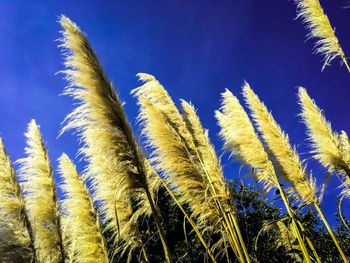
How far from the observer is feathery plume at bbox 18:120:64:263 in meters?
5.25

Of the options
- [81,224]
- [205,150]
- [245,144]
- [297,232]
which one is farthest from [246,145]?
[81,224]

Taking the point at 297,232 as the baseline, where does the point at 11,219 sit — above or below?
above

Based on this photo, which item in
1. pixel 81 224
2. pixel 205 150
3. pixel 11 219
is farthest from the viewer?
pixel 81 224

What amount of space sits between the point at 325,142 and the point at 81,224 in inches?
140

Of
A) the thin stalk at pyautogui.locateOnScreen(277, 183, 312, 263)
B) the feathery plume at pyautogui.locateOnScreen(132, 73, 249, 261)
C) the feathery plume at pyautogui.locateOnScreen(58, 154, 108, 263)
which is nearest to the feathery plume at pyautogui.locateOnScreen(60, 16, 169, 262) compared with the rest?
the feathery plume at pyautogui.locateOnScreen(132, 73, 249, 261)

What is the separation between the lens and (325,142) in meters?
4.98

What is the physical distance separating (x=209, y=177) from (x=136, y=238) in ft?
6.56

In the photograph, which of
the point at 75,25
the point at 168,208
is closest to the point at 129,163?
the point at 75,25

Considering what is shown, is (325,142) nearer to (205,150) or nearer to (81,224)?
(205,150)

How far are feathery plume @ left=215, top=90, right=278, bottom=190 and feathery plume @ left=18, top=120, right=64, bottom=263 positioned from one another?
98.8 inches

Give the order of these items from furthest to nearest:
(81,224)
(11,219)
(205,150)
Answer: (81,224) → (11,219) → (205,150)

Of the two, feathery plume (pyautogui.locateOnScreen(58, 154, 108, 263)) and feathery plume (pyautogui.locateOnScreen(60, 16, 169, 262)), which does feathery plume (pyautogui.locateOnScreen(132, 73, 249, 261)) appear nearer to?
feathery plume (pyautogui.locateOnScreen(60, 16, 169, 262))

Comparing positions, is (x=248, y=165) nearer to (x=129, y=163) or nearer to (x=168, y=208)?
(x=129, y=163)

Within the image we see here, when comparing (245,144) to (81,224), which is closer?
(245,144)
